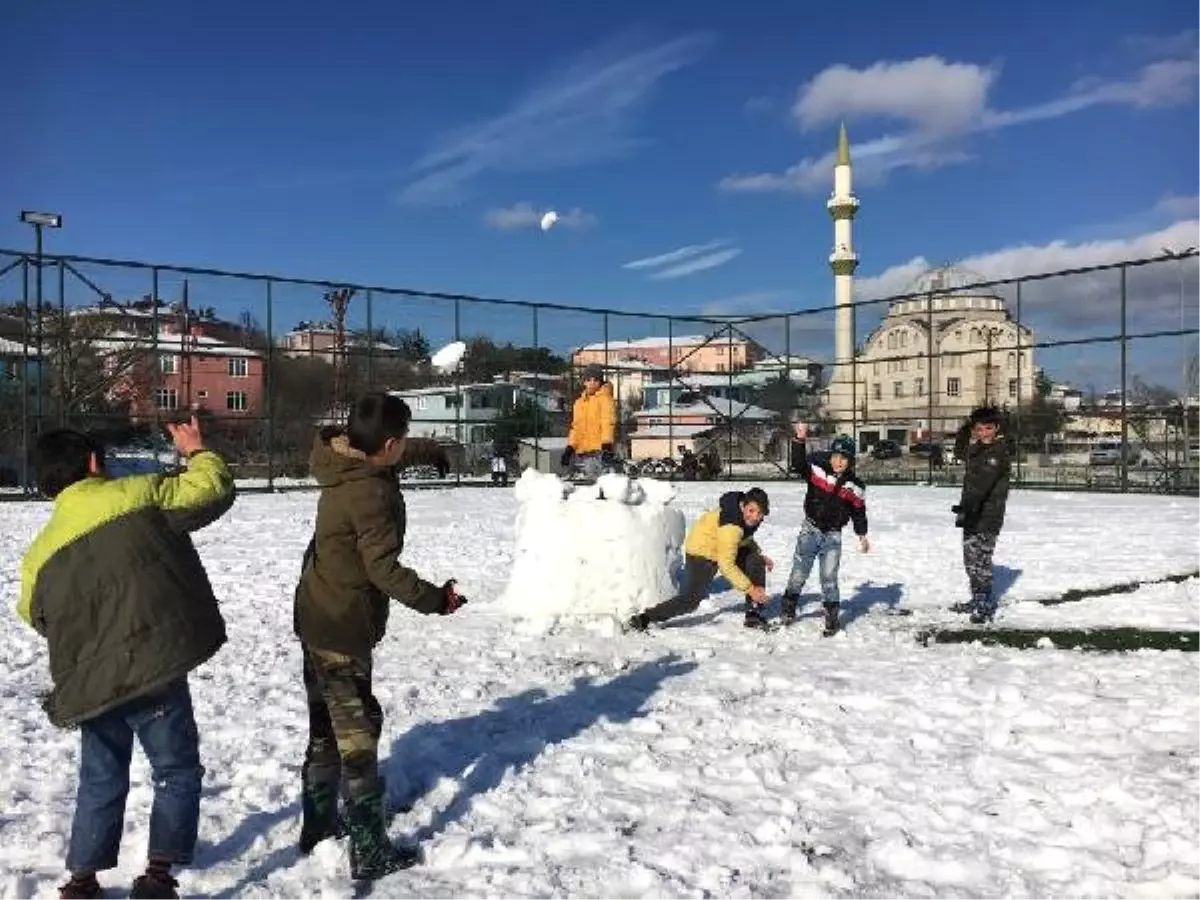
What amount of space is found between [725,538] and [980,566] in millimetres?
1944

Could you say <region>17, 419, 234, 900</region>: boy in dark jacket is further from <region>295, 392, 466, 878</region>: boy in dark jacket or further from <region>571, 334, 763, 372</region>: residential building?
<region>571, 334, 763, 372</region>: residential building

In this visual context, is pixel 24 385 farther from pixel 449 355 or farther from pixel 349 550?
pixel 349 550

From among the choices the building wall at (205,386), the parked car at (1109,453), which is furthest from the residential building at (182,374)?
the parked car at (1109,453)

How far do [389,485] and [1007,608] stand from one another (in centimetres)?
622

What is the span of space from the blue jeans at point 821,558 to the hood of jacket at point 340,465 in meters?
4.59

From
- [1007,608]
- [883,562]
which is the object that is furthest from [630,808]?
[883,562]

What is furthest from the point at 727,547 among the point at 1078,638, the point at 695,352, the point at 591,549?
the point at 695,352

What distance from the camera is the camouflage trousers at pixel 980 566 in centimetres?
772

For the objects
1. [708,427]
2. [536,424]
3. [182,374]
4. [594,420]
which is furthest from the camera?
[708,427]

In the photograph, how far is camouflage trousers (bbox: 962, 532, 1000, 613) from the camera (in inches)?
304

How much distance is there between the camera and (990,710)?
16.6ft

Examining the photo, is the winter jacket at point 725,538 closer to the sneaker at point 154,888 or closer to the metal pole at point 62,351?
the sneaker at point 154,888

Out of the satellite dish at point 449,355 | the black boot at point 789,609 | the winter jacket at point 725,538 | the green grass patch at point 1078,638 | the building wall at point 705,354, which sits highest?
the building wall at point 705,354

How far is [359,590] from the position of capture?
339 centimetres
